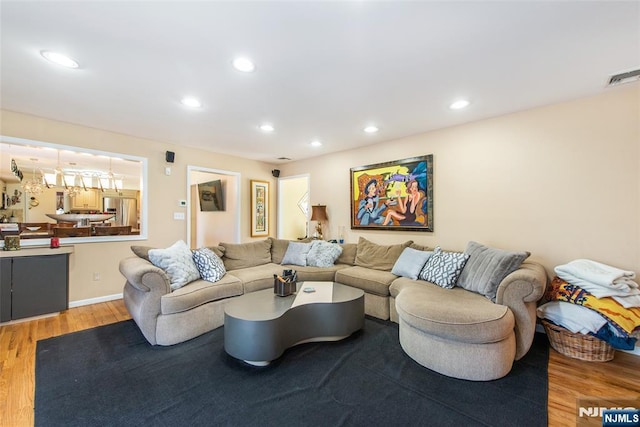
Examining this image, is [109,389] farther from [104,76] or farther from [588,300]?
[588,300]

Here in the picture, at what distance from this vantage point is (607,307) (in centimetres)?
207

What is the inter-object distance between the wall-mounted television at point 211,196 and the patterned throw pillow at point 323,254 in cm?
266

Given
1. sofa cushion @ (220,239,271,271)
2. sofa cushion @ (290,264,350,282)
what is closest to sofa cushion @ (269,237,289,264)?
sofa cushion @ (220,239,271,271)

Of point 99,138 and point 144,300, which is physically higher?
point 99,138

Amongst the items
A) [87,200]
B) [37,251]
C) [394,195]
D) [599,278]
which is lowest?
[599,278]

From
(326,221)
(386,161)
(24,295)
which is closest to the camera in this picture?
(24,295)

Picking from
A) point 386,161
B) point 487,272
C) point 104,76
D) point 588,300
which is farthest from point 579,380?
point 104,76

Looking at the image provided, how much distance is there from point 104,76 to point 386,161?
344 centimetres

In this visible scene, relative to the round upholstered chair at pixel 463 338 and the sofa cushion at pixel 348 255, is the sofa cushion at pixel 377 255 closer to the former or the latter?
the sofa cushion at pixel 348 255

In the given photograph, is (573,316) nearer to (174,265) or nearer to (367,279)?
(367,279)

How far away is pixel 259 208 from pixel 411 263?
3496 millimetres

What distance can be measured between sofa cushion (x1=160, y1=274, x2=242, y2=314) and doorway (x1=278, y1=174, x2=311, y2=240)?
292 centimetres

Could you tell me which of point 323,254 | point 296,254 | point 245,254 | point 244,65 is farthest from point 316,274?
point 244,65

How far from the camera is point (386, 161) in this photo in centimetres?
411
